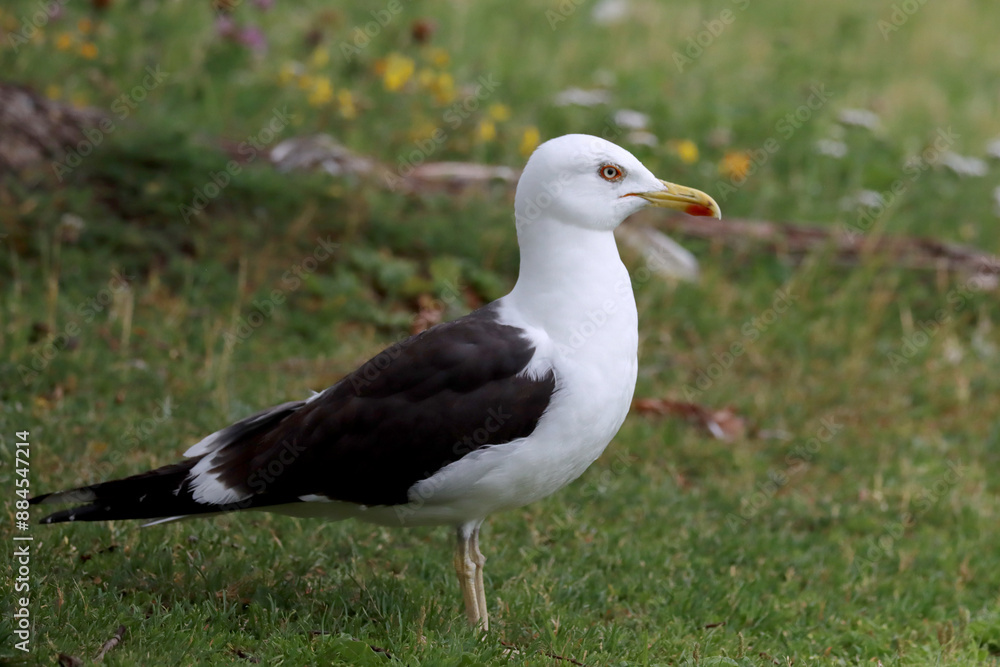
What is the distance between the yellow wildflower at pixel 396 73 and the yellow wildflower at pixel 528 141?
3.20 feet

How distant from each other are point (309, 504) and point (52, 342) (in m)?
2.51

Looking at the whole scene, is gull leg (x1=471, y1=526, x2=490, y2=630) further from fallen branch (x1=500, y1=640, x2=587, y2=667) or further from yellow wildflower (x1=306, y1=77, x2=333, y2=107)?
yellow wildflower (x1=306, y1=77, x2=333, y2=107)

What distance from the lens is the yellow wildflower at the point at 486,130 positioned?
8250 millimetres

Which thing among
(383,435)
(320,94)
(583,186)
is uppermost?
(583,186)

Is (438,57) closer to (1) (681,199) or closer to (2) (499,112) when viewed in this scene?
(2) (499,112)

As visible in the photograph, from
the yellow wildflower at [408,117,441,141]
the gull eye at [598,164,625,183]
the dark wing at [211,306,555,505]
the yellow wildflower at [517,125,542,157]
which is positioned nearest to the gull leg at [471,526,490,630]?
the dark wing at [211,306,555,505]

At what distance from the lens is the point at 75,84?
27.0ft

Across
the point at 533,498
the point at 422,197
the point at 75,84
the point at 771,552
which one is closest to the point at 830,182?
the point at 422,197

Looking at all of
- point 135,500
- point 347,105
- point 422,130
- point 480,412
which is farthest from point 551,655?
point 422,130

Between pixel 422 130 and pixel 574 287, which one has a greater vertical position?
pixel 574 287

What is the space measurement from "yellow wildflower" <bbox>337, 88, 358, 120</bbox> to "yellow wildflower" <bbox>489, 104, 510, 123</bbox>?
1036mm

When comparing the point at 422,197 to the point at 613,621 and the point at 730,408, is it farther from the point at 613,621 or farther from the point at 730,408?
the point at 613,621

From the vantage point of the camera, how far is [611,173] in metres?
3.73

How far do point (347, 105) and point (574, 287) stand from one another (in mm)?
5085
